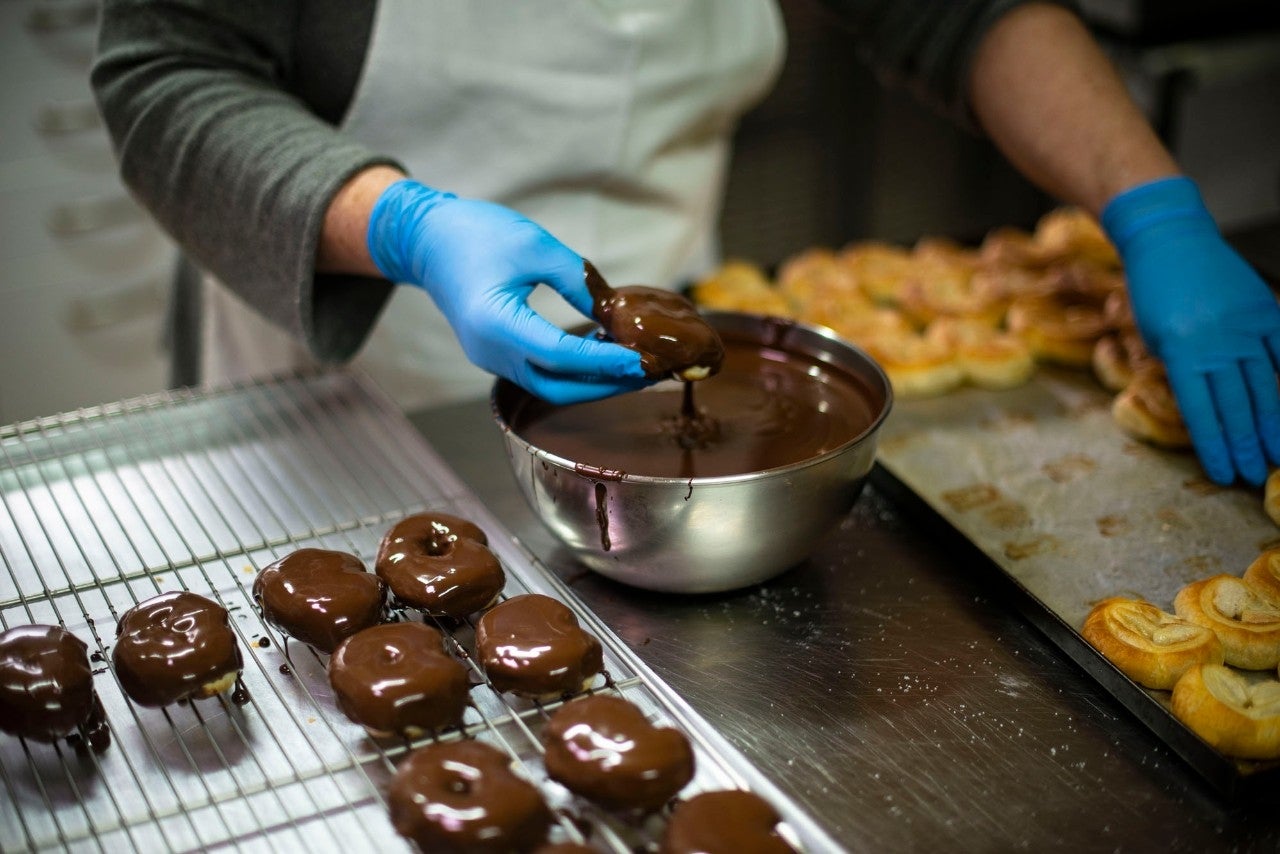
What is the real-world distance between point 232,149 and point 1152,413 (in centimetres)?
138

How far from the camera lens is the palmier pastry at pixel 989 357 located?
1916 millimetres

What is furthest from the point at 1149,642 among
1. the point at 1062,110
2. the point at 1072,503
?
the point at 1062,110

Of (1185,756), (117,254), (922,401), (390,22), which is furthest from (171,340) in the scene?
(1185,756)

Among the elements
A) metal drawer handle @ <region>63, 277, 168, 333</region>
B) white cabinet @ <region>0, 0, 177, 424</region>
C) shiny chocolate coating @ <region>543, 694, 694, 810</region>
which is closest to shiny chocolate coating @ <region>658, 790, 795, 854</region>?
shiny chocolate coating @ <region>543, 694, 694, 810</region>

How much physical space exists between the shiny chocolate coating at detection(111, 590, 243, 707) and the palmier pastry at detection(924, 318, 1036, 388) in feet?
4.09

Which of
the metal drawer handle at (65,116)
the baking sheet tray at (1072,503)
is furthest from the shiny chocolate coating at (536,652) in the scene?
the metal drawer handle at (65,116)

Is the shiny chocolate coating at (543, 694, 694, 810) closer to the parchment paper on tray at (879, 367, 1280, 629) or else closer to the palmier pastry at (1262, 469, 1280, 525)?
the parchment paper on tray at (879, 367, 1280, 629)

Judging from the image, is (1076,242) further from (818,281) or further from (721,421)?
(721,421)

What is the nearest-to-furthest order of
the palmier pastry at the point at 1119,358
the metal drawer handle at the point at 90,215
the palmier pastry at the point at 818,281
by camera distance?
the palmier pastry at the point at 1119,358 → the palmier pastry at the point at 818,281 → the metal drawer handle at the point at 90,215

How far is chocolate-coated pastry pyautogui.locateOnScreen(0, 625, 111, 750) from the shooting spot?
109 cm

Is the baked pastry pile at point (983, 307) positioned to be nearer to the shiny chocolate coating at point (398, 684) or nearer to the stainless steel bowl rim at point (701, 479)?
the stainless steel bowl rim at point (701, 479)

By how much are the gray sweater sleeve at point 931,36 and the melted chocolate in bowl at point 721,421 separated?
844mm

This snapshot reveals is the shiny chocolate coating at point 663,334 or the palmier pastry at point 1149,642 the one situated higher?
the shiny chocolate coating at point 663,334

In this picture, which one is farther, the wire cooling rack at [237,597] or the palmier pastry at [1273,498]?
the palmier pastry at [1273,498]
